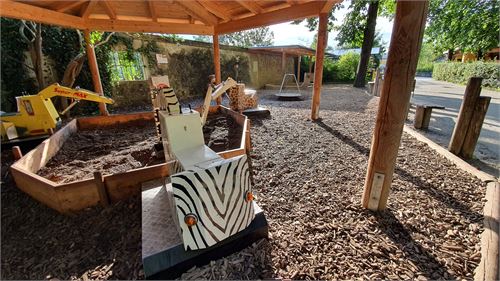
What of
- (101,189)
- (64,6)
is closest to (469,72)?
(101,189)

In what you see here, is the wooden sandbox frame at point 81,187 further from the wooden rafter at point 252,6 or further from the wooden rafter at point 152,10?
the wooden rafter at point 152,10

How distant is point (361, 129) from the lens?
14.7 ft

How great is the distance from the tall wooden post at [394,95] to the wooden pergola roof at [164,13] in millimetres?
2900

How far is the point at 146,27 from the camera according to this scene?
5.07 meters

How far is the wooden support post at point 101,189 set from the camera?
1.98m

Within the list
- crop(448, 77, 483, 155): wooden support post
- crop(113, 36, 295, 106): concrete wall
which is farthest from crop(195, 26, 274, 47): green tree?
crop(448, 77, 483, 155): wooden support post

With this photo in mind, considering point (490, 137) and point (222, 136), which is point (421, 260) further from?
point (490, 137)

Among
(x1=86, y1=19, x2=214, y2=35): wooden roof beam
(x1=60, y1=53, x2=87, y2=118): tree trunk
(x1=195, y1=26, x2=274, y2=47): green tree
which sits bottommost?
(x1=60, y1=53, x2=87, y2=118): tree trunk

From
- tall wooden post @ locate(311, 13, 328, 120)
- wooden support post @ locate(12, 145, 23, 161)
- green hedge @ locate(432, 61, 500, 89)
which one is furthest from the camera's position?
green hedge @ locate(432, 61, 500, 89)

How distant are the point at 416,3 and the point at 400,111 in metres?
0.74

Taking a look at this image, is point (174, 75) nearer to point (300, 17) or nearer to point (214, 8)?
point (214, 8)

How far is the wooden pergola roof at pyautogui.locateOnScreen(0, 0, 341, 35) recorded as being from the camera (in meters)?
3.81

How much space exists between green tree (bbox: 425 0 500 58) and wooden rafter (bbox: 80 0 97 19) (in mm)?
17618

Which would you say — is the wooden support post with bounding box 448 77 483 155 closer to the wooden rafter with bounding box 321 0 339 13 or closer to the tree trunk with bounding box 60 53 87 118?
the wooden rafter with bounding box 321 0 339 13
